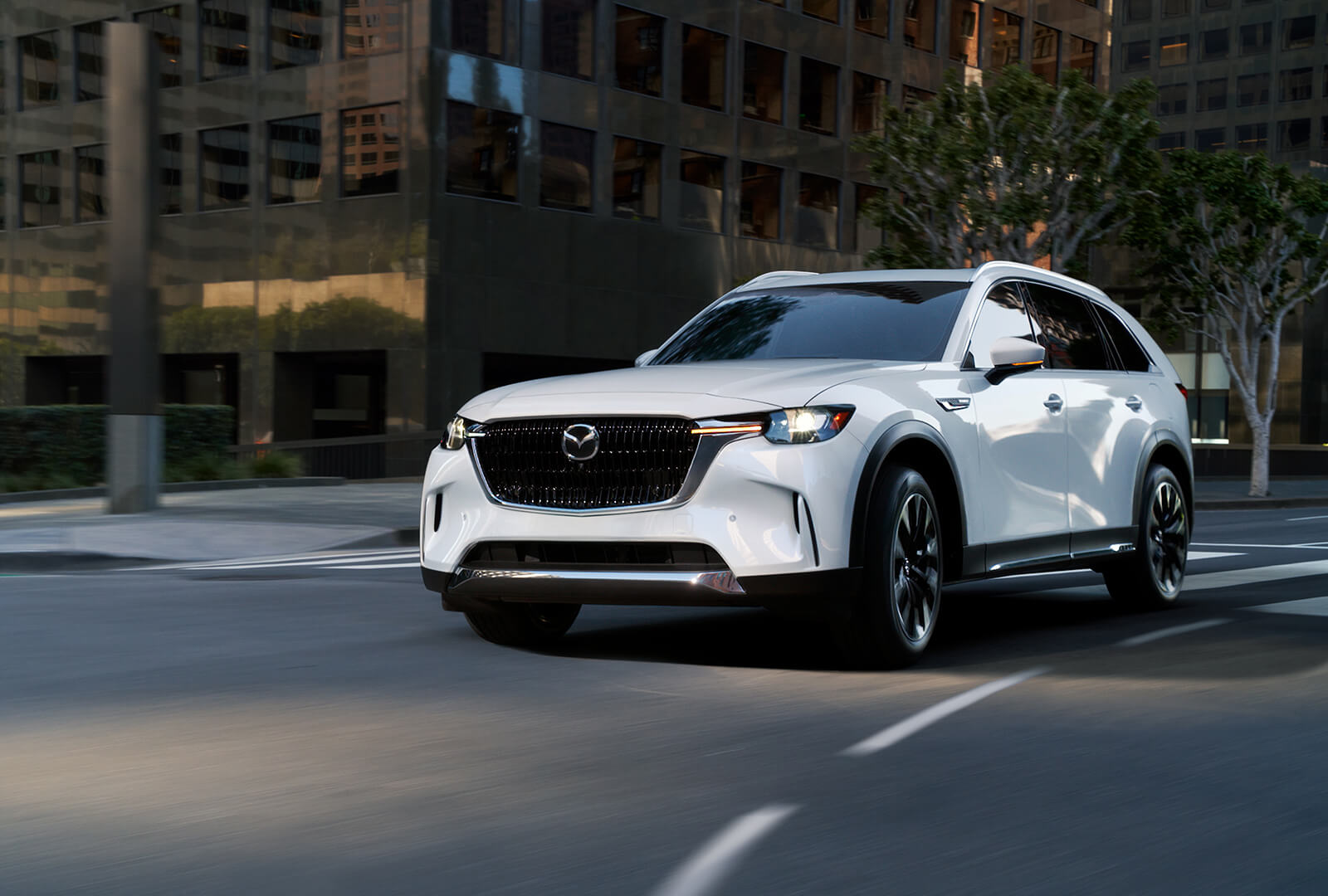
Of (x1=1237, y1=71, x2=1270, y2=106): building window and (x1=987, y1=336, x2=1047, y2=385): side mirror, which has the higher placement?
(x1=1237, y1=71, x2=1270, y2=106): building window

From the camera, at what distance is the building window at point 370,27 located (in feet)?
108

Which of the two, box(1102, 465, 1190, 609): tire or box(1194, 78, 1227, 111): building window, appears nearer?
box(1102, 465, 1190, 609): tire

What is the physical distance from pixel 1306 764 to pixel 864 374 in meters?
2.54

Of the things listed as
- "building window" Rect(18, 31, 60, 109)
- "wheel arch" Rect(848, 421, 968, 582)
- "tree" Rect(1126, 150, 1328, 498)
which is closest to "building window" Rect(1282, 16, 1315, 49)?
"tree" Rect(1126, 150, 1328, 498)

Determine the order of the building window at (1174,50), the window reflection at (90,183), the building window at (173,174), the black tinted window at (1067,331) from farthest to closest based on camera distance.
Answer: the building window at (1174,50), the window reflection at (90,183), the building window at (173,174), the black tinted window at (1067,331)

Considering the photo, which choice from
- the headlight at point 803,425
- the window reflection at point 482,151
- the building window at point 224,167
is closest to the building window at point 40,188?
the building window at point 224,167

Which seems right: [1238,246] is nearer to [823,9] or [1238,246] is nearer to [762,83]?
[762,83]

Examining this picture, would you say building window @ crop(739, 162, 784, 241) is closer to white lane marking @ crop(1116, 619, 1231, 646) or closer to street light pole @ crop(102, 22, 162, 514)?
street light pole @ crop(102, 22, 162, 514)

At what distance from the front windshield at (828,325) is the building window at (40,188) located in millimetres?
35327

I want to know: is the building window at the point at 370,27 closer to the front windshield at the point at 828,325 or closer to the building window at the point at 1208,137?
the front windshield at the point at 828,325

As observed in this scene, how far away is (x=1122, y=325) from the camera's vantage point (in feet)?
32.4

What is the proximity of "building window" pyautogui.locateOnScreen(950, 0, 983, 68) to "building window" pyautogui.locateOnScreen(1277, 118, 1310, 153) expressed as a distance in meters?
48.8

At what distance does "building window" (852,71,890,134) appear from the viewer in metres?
42.7

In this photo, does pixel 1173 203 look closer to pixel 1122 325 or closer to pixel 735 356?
pixel 1122 325
